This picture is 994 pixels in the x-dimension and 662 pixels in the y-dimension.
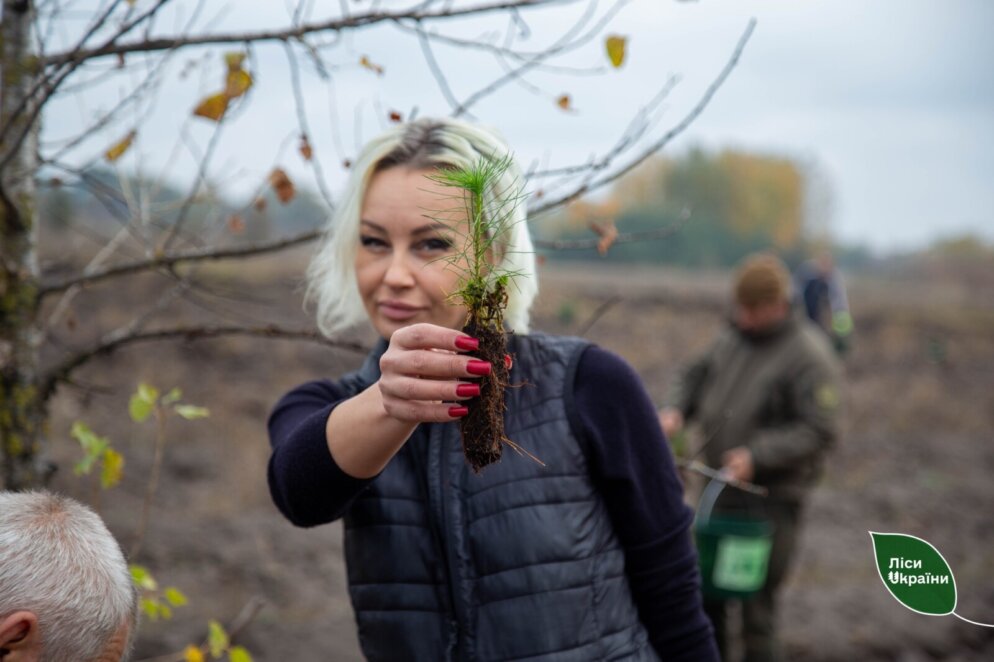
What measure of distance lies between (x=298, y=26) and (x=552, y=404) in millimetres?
1054

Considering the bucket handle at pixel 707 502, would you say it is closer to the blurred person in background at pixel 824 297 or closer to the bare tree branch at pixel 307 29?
the bare tree branch at pixel 307 29

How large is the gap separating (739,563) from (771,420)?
2.32ft

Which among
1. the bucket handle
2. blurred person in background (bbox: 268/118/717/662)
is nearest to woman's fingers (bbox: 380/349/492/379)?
blurred person in background (bbox: 268/118/717/662)

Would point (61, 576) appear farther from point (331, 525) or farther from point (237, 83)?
point (331, 525)

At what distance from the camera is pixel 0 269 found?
1.88 meters

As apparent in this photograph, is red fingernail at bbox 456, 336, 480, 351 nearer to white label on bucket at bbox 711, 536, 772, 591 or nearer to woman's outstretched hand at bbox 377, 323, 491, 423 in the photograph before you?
woman's outstretched hand at bbox 377, 323, 491, 423

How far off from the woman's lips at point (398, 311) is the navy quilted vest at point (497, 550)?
206 millimetres

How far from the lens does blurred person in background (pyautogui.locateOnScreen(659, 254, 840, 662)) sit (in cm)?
386

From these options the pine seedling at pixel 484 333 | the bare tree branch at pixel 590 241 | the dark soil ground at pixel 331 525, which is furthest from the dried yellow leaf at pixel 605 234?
the pine seedling at pixel 484 333

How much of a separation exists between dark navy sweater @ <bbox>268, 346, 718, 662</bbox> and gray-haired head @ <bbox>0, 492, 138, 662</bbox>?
0.94ft

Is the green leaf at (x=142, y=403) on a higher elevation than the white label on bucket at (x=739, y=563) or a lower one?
higher

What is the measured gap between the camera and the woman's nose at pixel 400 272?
143cm

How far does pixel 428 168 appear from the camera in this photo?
146 centimetres

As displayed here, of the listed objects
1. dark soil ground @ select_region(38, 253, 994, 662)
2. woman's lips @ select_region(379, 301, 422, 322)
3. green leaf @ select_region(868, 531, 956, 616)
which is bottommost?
dark soil ground @ select_region(38, 253, 994, 662)
